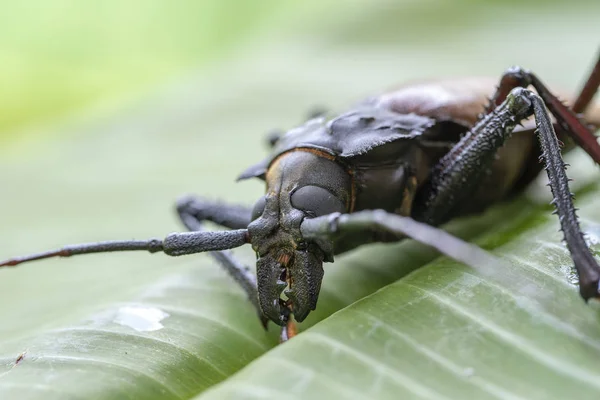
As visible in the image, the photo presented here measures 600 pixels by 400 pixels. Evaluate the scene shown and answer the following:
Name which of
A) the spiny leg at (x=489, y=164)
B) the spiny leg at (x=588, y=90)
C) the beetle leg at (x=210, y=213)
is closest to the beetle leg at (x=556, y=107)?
the spiny leg at (x=489, y=164)

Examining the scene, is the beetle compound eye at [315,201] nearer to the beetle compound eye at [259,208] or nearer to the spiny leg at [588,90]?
the beetle compound eye at [259,208]

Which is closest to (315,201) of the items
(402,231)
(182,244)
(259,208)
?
(259,208)

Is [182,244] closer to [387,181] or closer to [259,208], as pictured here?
[259,208]

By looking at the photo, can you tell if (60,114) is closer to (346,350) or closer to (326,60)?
(326,60)

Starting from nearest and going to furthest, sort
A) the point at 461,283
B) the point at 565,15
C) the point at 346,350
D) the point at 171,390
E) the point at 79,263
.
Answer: the point at 346,350 → the point at 171,390 → the point at 461,283 → the point at 79,263 → the point at 565,15

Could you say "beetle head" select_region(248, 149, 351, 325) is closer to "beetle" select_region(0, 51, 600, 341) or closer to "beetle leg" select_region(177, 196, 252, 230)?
"beetle" select_region(0, 51, 600, 341)

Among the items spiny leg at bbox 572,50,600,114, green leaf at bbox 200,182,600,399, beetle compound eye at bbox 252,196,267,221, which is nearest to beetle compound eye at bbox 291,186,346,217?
beetle compound eye at bbox 252,196,267,221

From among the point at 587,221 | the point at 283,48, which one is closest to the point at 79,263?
the point at 587,221
